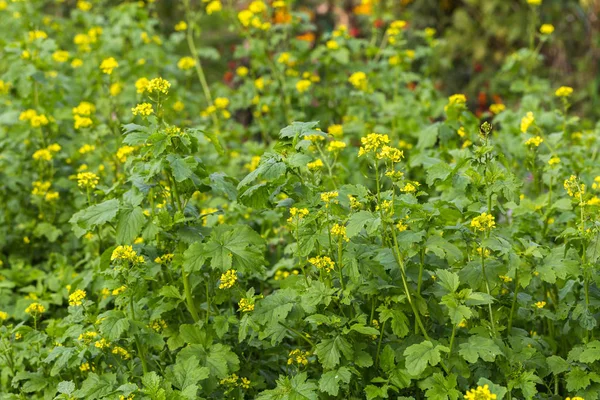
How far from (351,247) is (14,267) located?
193 centimetres

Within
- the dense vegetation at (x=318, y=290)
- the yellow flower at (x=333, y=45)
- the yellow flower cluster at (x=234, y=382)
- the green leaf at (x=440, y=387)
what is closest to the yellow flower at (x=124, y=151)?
the dense vegetation at (x=318, y=290)

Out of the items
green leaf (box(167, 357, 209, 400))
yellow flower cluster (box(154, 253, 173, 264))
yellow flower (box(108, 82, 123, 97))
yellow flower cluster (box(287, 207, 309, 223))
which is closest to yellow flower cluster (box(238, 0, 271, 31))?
yellow flower (box(108, 82, 123, 97))

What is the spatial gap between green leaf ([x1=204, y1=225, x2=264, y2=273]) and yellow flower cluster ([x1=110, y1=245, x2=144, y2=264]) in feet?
0.74

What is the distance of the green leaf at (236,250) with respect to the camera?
2.51 m

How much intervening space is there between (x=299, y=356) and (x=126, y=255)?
26.1 inches

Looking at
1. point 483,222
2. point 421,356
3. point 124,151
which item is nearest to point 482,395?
point 421,356

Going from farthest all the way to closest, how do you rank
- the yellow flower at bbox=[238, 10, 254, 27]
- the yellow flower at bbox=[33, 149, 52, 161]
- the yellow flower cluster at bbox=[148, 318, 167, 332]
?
the yellow flower at bbox=[238, 10, 254, 27], the yellow flower at bbox=[33, 149, 52, 161], the yellow flower cluster at bbox=[148, 318, 167, 332]

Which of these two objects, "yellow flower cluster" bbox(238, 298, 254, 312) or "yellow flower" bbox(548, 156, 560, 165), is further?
"yellow flower" bbox(548, 156, 560, 165)

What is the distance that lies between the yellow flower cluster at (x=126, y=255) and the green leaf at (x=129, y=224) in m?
0.03

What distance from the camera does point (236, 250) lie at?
2.53 metres

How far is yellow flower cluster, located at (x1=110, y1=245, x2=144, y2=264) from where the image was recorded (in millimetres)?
2531

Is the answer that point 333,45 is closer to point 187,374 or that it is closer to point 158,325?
point 158,325

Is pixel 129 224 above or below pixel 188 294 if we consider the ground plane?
above

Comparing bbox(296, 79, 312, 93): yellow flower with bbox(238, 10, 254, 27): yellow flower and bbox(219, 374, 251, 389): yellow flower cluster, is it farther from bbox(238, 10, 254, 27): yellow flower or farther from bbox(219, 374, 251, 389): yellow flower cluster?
bbox(219, 374, 251, 389): yellow flower cluster
